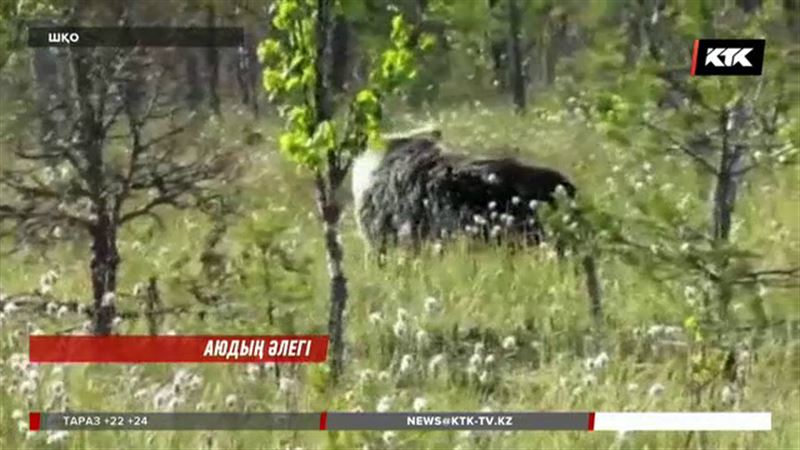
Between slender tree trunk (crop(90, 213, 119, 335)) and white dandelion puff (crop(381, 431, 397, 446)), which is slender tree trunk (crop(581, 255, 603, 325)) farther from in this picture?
slender tree trunk (crop(90, 213, 119, 335))

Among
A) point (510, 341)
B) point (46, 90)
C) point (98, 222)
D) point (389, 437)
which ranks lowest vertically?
point (389, 437)

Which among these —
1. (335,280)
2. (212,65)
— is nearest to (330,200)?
(335,280)

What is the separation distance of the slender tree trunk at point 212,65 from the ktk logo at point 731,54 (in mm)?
505

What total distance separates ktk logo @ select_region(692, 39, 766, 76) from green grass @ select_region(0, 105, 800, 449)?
11cm

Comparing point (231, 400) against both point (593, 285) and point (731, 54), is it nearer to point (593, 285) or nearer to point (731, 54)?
point (593, 285)

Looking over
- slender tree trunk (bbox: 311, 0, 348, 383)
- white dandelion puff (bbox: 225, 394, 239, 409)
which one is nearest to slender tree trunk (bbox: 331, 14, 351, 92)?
slender tree trunk (bbox: 311, 0, 348, 383)

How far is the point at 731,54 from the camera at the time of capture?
1328mm

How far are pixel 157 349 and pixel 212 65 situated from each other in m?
0.31

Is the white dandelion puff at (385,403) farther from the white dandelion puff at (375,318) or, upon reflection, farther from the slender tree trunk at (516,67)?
the slender tree trunk at (516,67)

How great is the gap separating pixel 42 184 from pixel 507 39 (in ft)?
1.71

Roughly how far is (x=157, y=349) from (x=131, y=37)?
333 mm

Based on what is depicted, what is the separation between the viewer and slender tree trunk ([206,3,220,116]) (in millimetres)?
1319

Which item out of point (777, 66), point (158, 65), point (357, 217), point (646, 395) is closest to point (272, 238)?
point (357, 217)

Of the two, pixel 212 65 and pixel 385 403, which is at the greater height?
pixel 212 65
